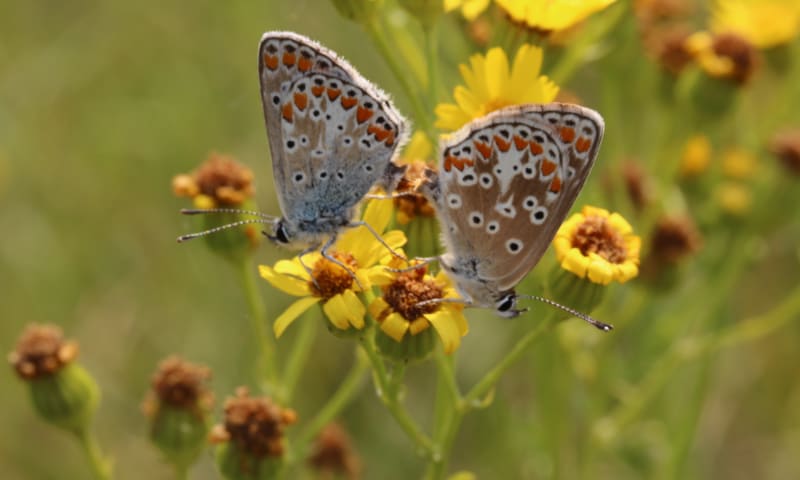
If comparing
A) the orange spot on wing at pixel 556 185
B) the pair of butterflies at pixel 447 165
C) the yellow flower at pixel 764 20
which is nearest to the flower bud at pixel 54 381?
the pair of butterflies at pixel 447 165

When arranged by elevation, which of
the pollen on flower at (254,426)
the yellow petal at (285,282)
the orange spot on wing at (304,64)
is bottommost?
the pollen on flower at (254,426)

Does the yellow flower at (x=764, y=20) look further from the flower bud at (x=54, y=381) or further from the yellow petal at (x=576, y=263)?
the flower bud at (x=54, y=381)

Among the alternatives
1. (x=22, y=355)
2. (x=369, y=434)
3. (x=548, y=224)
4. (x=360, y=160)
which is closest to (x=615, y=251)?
(x=548, y=224)

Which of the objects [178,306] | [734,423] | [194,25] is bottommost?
[734,423]

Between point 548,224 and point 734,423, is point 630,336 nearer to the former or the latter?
point 734,423

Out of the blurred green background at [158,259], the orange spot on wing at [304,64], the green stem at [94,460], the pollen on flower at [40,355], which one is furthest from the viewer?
the blurred green background at [158,259]

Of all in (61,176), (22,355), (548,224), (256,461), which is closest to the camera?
(548,224)

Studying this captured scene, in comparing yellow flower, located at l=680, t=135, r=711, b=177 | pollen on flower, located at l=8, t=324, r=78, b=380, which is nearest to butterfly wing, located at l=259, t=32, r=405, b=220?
pollen on flower, located at l=8, t=324, r=78, b=380

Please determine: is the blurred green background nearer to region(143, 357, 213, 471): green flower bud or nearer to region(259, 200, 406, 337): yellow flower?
region(143, 357, 213, 471): green flower bud
